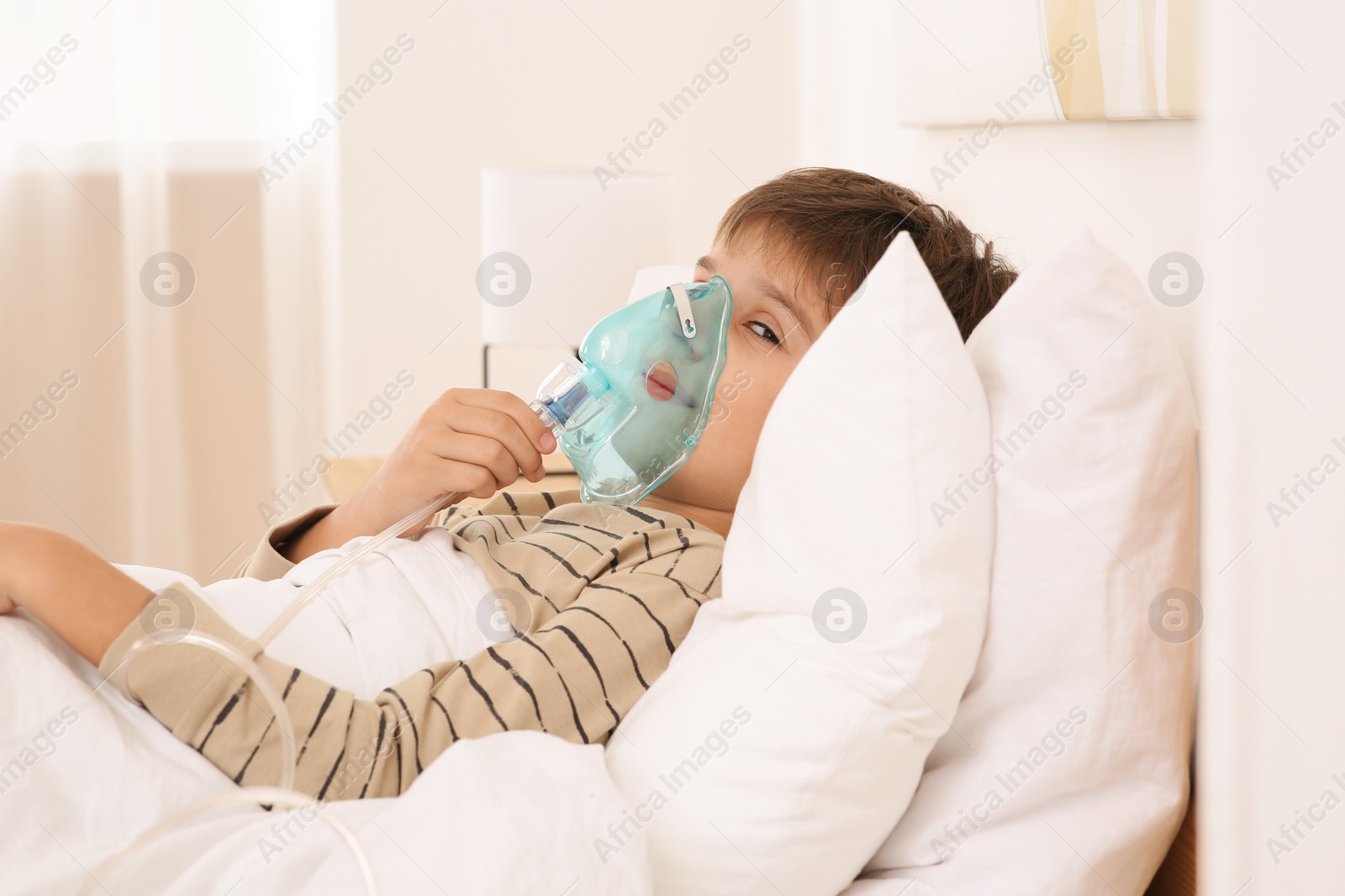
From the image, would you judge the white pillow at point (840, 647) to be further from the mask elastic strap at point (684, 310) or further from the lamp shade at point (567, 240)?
the lamp shade at point (567, 240)

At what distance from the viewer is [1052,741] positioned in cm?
70

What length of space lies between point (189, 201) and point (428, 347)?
689 mm

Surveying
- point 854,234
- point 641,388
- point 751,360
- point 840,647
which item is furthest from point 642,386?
point 840,647

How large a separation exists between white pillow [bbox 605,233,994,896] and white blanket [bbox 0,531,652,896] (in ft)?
0.12

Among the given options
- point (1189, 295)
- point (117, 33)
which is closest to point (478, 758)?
point (1189, 295)

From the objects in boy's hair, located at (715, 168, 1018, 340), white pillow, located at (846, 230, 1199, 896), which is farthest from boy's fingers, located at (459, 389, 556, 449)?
white pillow, located at (846, 230, 1199, 896)

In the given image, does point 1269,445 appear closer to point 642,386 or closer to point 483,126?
point 642,386

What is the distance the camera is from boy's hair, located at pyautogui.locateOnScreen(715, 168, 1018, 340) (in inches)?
41.9

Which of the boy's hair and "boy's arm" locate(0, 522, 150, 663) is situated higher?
the boy's hair

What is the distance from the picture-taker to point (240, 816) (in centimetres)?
68

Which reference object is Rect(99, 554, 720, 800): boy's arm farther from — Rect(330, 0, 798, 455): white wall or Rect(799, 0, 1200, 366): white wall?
Rect(330, 0, 798, 455): white wall

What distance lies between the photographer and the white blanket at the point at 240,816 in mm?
608

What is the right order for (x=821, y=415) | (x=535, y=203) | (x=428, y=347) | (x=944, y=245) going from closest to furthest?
1. (x=821, y=415)
2. (x=944, y=245)
3. (x=535, y=203)
4. (x=428, y=347)

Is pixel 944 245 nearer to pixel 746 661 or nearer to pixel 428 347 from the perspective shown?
pixel 746 661
